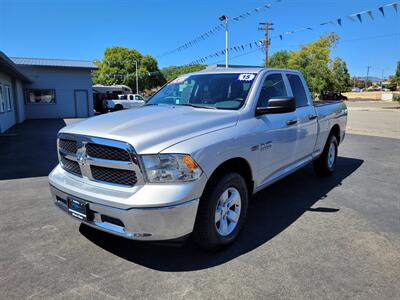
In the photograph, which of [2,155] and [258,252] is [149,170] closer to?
[258,252]

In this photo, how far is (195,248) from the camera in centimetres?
360

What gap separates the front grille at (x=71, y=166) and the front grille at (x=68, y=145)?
112mm

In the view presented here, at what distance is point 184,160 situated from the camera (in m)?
2.90

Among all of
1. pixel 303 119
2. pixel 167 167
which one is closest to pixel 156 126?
pixel 167 167

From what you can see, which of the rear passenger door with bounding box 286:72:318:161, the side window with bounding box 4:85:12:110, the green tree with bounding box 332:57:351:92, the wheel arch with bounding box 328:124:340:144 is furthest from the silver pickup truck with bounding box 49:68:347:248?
the green tree with bounding box 332:57:351:92

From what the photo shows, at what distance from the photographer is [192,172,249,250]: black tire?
3.14 m

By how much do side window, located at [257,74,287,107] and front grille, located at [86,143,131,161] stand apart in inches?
72.9

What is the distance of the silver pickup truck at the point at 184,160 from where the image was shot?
286 centimetres

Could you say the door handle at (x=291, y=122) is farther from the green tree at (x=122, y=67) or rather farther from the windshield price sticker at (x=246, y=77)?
the green tree at (x=122, y=67)

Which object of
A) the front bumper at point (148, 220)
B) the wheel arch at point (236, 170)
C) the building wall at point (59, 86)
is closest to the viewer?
the front bumper at point (148, 220)

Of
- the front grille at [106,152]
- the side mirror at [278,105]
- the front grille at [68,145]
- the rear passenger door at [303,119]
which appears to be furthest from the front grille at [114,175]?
the rear passenger door at [303,119]

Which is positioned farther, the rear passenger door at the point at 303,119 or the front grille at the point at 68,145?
the rear passenger door at the point at 303,119

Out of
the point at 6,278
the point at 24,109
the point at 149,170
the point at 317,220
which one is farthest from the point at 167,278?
the point at 24,109

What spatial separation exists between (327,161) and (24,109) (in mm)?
24520
